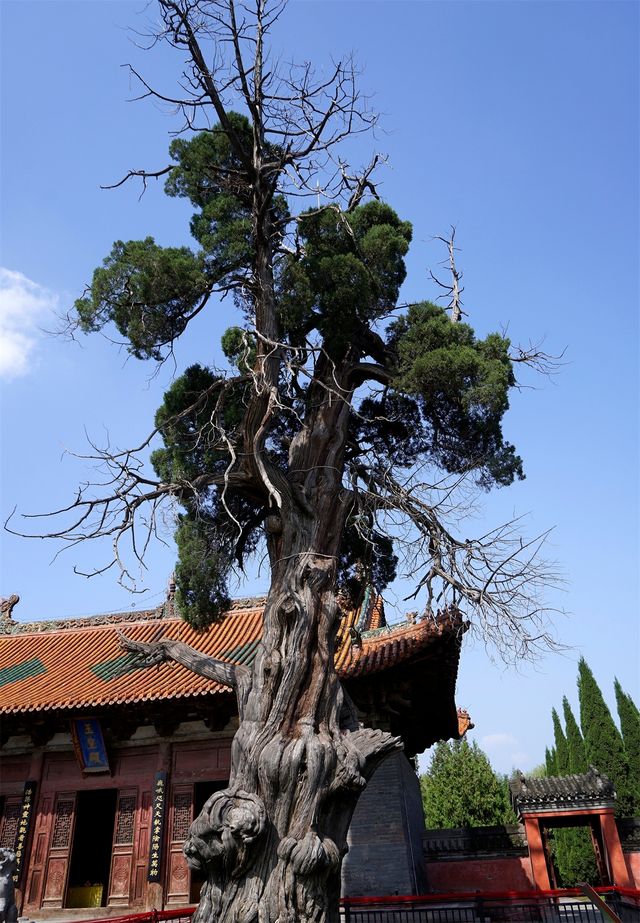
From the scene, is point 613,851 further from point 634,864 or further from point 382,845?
point 382,845

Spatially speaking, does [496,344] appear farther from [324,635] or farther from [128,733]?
[128,733]

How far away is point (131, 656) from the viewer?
37.3 feet

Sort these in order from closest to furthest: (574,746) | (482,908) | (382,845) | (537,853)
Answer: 1. (482,908)
2. (382,845)
3. (537,853)
4. (574,746)

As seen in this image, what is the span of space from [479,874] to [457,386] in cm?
828

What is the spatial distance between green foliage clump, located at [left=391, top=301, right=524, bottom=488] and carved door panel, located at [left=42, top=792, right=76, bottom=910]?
7.49m

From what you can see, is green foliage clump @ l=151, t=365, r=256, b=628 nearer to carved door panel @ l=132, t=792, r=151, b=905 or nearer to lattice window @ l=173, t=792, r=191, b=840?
lattice window @ l=173, t=792, r=191, b=840

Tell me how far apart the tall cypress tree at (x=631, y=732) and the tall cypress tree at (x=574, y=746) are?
1.31 m

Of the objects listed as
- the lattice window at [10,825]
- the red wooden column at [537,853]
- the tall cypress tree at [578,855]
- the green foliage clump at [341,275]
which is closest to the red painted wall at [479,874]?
the red wooden column at [537,853]

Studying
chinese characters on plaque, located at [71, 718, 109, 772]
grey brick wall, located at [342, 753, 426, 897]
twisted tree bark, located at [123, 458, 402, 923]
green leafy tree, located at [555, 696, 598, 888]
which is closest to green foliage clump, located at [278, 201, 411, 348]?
twisted tree bark, located at [123, 458, 402, 923]

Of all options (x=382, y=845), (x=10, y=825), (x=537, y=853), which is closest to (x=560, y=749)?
(x=537, y=853)

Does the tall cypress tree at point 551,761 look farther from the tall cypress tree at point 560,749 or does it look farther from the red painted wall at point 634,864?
the red painted wall at point 634,864

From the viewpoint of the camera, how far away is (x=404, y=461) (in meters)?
8.83

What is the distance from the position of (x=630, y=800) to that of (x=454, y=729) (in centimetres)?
951

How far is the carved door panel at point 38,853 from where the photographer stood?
9.49 m
